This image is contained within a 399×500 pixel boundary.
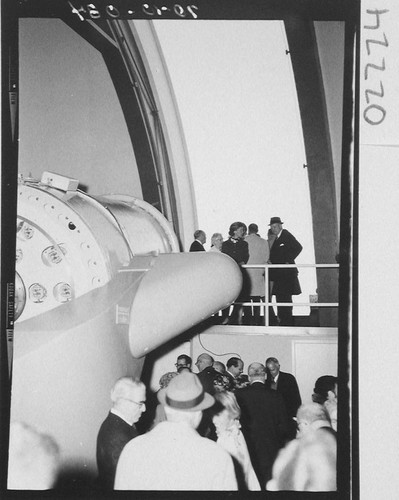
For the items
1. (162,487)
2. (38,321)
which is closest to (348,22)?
(38,321)

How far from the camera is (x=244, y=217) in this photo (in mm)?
1279

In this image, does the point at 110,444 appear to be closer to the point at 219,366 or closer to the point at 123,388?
the point at 123,388

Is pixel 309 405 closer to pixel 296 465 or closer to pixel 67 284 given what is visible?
pixel 296 465

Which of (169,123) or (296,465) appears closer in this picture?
(296,465)

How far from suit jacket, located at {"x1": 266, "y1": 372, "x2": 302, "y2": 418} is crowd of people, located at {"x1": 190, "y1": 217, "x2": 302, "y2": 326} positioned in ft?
0.40

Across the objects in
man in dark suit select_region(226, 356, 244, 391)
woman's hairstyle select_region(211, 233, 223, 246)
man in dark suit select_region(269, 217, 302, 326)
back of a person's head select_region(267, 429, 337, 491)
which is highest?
woman's hairstyle select_region(211, 233, 223, 246)

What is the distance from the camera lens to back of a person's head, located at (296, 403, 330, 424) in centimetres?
123

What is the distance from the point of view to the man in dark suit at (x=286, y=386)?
1.25 metres

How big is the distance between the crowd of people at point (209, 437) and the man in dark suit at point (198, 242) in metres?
0.25

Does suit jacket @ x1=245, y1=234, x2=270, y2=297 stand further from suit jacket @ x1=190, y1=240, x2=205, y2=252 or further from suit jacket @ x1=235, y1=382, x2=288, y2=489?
suit jacket @ x1=235, y1=382, x2=288, y2=489

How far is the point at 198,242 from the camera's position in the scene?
4.25ft

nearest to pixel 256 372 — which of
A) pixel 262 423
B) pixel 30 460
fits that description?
pixel 262 423

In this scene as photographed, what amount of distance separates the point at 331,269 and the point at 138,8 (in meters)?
0.74

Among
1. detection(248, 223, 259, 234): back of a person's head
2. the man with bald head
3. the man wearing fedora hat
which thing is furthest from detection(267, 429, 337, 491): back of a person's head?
detection(248, 223, 259, 234): back of a person's head
